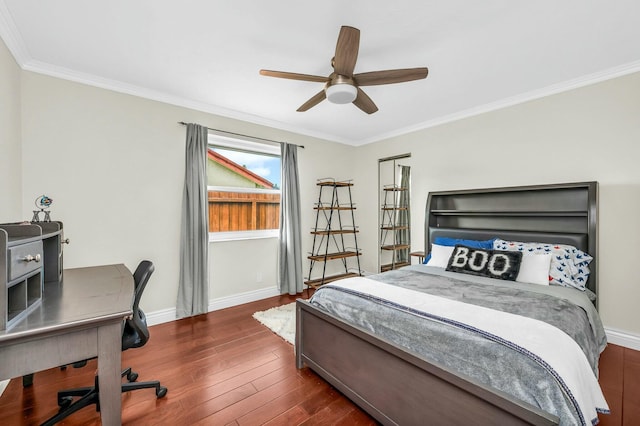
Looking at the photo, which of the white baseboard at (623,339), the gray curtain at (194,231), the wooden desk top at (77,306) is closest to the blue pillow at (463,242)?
the white baseboard at (623,339)

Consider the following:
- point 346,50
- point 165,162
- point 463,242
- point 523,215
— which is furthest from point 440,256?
point 165,162

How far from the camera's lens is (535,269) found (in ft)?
8.21

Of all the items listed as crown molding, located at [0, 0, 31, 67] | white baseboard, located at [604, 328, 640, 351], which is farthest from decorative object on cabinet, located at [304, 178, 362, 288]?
crown molding, located at [0, 0, 31, 67]

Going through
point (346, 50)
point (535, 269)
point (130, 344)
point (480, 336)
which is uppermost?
point (346, 50)

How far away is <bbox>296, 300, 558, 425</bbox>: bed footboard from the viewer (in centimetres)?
118

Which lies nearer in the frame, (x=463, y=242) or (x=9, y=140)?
(x=9, y=140)

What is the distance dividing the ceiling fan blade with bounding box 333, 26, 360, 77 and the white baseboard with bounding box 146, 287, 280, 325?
3023 mm

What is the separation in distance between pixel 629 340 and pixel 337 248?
11.6ft

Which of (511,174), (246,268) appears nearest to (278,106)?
(246,268)

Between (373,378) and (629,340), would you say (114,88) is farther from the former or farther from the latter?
(629,340)

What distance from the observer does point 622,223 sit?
2.56 m

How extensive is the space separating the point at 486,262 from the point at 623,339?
54.2 inches

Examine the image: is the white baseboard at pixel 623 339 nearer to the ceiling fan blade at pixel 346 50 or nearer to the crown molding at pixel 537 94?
the crown molding at pixel 537 94

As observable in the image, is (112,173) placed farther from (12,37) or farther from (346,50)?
(346,50)
